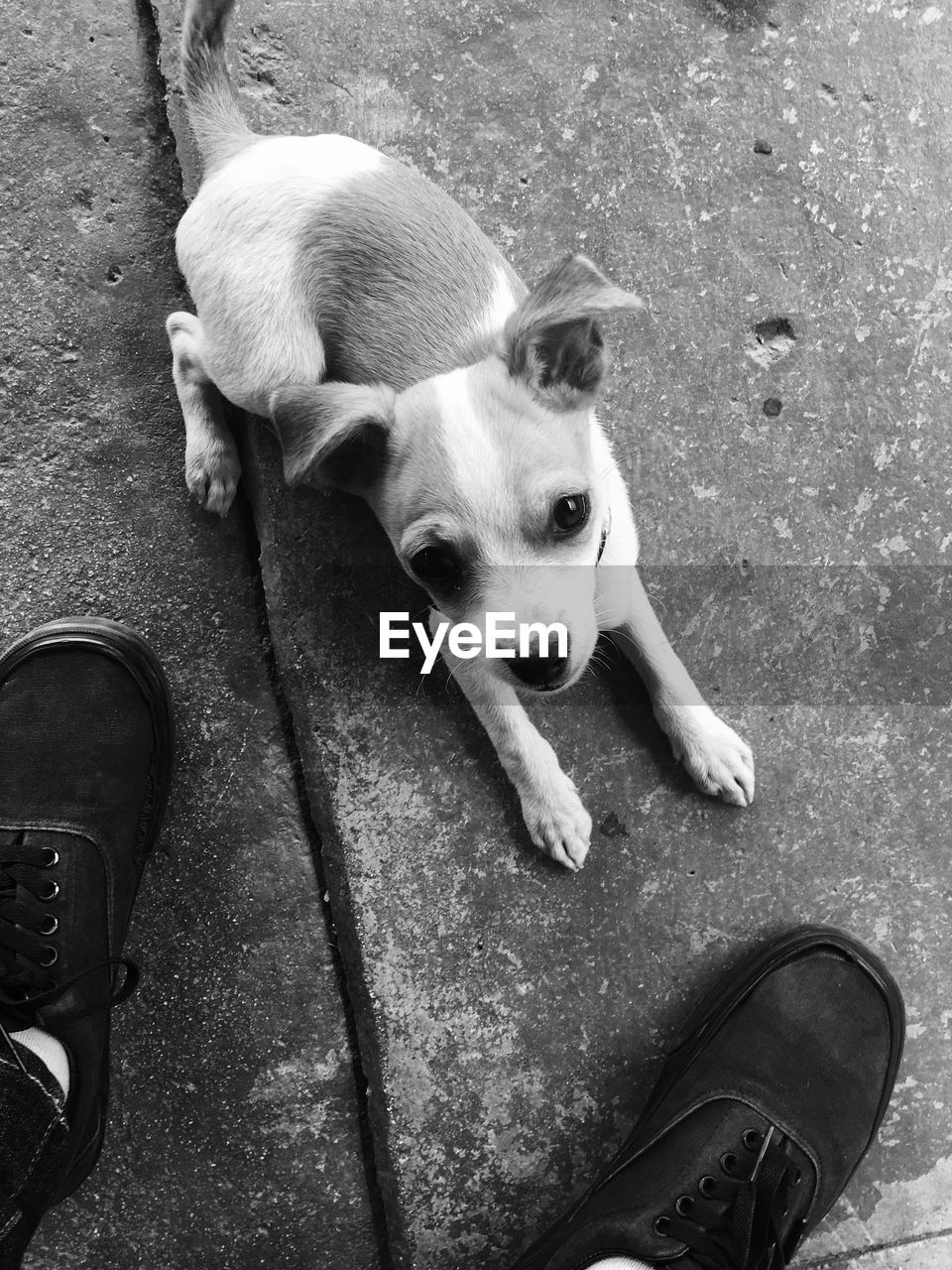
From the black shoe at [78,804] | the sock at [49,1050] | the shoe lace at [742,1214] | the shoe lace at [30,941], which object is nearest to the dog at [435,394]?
the black shoe at [78,804]

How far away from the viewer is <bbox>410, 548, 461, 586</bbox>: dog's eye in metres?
1.79

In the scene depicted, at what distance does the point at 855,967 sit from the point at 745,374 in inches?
63.7

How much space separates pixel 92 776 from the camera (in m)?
2.39

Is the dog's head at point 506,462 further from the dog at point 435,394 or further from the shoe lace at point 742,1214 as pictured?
the shoe lace at point 742,1214

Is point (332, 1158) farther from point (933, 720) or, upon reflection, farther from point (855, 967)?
point (933, 720)

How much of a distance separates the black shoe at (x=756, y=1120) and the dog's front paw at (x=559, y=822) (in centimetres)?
55

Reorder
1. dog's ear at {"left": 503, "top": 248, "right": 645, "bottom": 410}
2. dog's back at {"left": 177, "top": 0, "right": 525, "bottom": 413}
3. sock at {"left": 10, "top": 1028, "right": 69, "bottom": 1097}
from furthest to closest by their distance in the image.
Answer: sock at {"left": 10, "top": 1028, "right": 69, "bottom": 1097}, dog's back at {"left": 177, "top": 0, "right": 525, "bottom": 413}, dog's ear at {"left": 503, "top": 248, "right": 645, "bottom": 410}

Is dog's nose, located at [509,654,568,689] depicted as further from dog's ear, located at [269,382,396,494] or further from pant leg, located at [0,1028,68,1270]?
pant leg, located at [0,1028,68,1270]

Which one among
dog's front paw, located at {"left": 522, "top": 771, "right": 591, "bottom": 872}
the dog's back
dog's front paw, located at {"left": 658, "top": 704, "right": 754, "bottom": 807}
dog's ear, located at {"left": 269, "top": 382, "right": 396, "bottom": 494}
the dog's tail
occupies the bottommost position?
dog's front paw, located at {"left": 522, "top": 771, "right": 591, "bottom": 872}

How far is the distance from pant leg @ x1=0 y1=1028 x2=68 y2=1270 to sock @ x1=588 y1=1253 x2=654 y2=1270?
1.28 m

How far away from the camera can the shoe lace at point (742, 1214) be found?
7.39 feet

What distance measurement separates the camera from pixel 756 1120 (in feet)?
7.84

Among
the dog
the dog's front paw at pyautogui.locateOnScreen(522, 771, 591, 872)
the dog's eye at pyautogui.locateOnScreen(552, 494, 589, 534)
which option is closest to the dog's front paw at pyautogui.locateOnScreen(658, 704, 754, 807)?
the dog

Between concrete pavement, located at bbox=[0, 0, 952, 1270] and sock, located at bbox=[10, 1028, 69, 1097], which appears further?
concrete pavement, located at bbox=[0, 0, 952, 1270]
